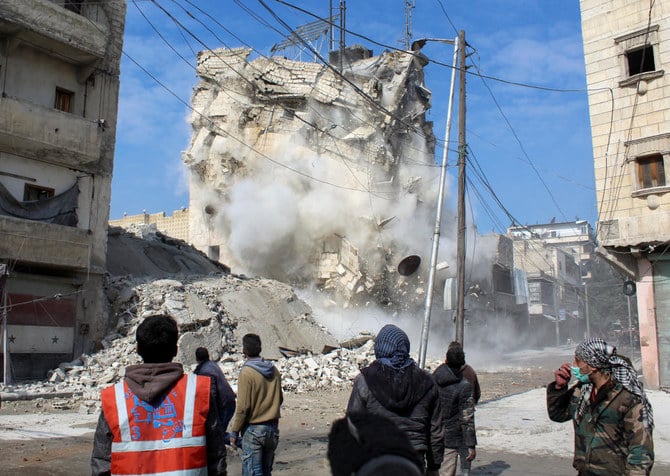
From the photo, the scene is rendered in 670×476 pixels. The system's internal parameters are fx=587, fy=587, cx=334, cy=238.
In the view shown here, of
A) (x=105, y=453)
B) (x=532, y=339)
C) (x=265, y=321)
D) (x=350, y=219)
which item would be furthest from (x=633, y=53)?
(x=532, y=339)

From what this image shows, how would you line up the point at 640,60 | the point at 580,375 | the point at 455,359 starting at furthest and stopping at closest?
the point at 640,60
the point at 455,359
the point at 580,375

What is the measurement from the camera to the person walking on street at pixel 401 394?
316cm

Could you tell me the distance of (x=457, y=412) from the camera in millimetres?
5156

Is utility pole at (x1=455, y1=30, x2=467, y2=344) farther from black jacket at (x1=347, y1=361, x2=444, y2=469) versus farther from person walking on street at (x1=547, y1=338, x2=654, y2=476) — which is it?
black jacket at (x1=347, y1=361, x2=444, y2=469)

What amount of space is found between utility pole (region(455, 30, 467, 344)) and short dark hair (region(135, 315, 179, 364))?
10.6 m

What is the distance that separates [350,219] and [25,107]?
16647 millimetres

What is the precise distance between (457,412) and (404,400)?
222 cm

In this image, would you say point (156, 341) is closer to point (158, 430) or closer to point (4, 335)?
point (158, 430)

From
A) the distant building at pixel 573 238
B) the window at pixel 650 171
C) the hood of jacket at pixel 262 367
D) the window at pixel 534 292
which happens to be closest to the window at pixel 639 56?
the window at pixel 650 171

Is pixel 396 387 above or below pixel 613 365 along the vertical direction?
below

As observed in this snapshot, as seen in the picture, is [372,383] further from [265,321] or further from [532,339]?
[532,339]

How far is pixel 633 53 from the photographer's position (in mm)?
16172

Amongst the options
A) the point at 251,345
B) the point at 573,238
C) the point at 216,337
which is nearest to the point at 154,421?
the point at 251,345

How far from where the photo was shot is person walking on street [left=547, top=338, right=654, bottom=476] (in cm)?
303
